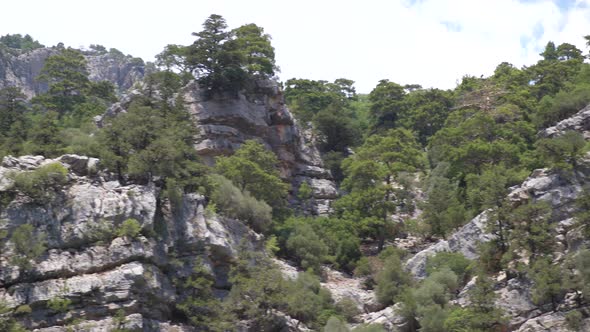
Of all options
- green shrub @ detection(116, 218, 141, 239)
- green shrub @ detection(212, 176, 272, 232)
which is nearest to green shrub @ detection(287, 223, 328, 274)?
green shrub @ detection(212, 176, 272, 232)

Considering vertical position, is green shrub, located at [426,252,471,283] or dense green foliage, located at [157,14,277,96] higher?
dense green foliage, located at [157,14,277,96]

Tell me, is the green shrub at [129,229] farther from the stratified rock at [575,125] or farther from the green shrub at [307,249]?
the stratified rock at [575,125]

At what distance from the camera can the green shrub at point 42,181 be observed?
115 feet

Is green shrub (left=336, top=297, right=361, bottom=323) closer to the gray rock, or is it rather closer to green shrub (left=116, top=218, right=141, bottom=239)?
the gray rock

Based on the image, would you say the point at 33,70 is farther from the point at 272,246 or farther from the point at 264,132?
the point at 272,246

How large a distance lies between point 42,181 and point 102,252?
5.08 meters

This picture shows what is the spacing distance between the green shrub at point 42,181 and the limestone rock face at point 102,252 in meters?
0.35

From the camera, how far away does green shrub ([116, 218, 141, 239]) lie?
3556cm

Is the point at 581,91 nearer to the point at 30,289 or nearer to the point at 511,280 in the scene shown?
the point at 511,280

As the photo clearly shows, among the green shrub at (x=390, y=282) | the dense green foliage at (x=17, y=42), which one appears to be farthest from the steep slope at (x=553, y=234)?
the dense green foliage at (x=17, y=42)

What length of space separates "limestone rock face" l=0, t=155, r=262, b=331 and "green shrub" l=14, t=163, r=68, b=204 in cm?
35

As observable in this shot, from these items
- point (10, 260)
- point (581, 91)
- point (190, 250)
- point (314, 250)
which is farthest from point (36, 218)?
point (581, 91)

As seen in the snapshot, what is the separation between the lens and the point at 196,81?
57.7 meters

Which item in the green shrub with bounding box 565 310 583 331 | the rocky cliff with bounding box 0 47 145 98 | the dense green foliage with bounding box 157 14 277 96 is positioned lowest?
the green shrub with bounding box 565 310 583 331
